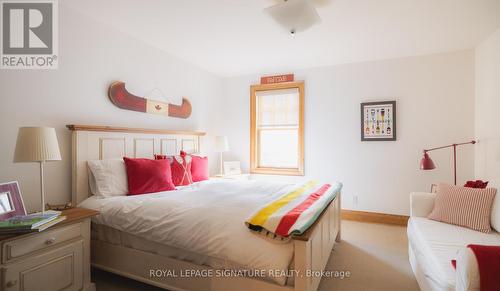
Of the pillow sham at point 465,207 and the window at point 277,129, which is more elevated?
the window at point 277,129

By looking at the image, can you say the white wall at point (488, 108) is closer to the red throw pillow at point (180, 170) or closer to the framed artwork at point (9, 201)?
the red throw pillow at point (180, 170)

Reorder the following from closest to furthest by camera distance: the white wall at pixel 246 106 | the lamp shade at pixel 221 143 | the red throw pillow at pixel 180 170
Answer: the white wall at pixel 246 106 < the red throw pillow at pixel 180 170 < the lamp shade at pixel 221 143

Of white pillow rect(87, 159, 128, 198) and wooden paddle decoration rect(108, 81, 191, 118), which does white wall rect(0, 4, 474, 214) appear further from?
white pillow rect(87, 159, 128, 198)

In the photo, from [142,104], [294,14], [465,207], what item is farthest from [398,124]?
[142,104]

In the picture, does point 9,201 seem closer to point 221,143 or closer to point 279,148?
point 221,143

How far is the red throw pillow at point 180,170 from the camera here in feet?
9.23

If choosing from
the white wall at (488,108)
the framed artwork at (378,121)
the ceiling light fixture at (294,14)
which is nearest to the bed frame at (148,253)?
the framed artwork at (378,121)

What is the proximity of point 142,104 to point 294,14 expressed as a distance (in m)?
2.04

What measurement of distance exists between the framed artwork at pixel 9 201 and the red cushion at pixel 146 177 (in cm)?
82

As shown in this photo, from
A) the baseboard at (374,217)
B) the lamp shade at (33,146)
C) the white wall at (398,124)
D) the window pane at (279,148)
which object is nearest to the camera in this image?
the lamp shade at (33,146)

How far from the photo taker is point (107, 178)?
2312 mm

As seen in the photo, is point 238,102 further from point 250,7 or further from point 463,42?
point 463,42

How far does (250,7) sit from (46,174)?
2386 mm

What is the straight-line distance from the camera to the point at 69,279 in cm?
173
